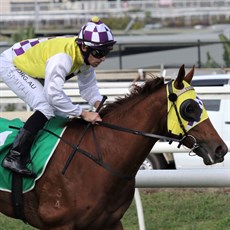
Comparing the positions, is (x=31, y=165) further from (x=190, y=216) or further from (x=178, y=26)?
(x=178, y=26)

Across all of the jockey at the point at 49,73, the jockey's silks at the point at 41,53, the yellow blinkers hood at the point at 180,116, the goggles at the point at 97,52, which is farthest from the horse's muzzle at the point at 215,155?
the jockey's silks at the point at 41,53

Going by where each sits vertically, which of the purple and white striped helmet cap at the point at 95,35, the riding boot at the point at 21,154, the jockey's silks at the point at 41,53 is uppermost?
the purple and white striped helmet cap at the point at 95,35

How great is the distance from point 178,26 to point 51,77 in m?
49.5

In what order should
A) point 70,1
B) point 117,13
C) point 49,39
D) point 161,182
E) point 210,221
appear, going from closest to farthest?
point 49,39 → point 161,182 → point 210,221 → point 117,13 → point 70,1

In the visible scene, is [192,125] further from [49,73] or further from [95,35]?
[49,73]

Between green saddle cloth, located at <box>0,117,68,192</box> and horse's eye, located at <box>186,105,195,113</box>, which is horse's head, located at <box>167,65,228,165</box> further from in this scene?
green saddle cloth, located at <box>0,117,68,192</box>

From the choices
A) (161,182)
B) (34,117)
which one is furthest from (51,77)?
(161,182)

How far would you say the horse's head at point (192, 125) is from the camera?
5.49 metres

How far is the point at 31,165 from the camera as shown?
5746 mm

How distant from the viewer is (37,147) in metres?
5.79

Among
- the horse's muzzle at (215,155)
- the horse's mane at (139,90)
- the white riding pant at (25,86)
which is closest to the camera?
the horse's muzzle at (215,155)

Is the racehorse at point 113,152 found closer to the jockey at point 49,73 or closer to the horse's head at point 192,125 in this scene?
the horse's head at point 192,125

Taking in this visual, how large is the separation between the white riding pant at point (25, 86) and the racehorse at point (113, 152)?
23cm

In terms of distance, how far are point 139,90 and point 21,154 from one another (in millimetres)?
941
